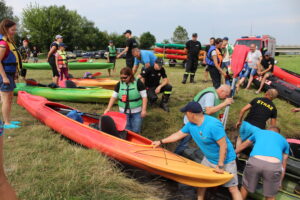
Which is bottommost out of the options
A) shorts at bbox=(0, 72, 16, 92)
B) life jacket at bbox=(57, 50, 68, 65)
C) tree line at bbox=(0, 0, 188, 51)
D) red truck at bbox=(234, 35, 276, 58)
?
shorts at bbox=(0, 72, 16, 92)

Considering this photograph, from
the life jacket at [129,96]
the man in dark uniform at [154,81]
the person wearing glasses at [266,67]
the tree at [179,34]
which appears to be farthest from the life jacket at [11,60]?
the tree at [179,34]

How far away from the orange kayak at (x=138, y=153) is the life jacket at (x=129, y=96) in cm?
47

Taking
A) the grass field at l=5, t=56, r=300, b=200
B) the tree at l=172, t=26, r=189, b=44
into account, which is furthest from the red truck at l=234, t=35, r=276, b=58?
the tree at l=172, t=26, r=189, b=44

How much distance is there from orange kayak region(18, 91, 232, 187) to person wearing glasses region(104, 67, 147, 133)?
1.18ft

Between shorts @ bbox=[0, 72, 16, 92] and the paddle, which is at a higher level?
shorts @ bbox=[0, 72, 16, 92]

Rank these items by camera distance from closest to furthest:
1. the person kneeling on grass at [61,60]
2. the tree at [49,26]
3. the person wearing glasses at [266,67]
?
the person kneeling on grass at [61,60] → the person wearing glasses at [266,67] → the tree at [49,26]

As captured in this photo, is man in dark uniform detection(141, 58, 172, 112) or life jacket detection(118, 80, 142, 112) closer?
life jacket detection(118, 80, 142, 112)

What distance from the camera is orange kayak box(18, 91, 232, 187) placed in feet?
8.96

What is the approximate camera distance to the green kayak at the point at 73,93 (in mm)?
5825

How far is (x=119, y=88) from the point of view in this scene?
387 centimetres

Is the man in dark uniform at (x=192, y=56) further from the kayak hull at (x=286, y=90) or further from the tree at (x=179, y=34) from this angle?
the tree at (x=179, y=34)

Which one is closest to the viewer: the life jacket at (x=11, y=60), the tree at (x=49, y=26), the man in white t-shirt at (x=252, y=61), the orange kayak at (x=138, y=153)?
the orange kayak at (x=138, y=153)

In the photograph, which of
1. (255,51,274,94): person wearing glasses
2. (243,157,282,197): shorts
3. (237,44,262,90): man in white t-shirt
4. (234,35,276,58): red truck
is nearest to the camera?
(243,157,282,197): shorts

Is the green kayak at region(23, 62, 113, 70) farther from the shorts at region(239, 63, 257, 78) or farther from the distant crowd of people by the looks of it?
the shorts at region(239, 63, 257, 78)
